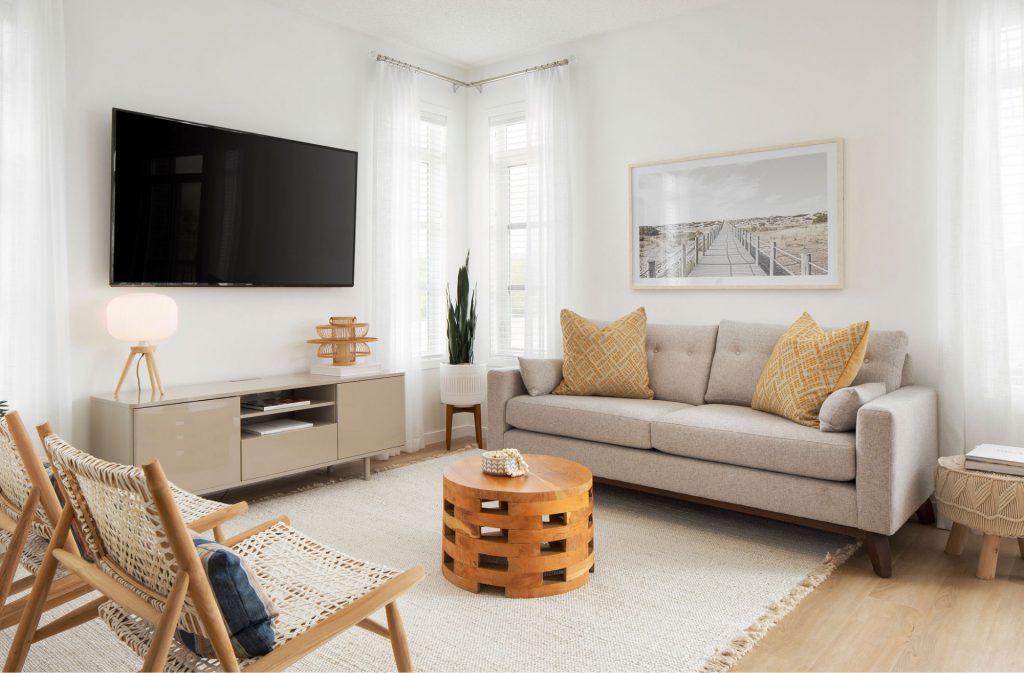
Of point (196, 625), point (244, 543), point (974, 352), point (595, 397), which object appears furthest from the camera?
point (595, 397)

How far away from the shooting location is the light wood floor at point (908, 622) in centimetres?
201

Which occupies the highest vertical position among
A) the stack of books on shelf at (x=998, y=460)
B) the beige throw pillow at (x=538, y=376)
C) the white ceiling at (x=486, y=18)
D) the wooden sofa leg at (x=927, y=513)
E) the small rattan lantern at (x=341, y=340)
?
the white ceiling at (x=486, y=18)

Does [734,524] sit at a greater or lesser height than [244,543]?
lesser

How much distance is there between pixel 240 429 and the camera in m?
3.41

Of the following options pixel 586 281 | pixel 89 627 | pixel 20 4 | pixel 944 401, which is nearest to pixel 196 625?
pixel 89 627

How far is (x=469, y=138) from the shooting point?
5211 mm

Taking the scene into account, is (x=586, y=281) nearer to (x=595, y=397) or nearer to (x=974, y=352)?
(x=595, y=397)

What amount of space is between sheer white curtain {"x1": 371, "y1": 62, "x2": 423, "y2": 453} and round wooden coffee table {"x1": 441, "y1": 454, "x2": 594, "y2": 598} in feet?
6.80

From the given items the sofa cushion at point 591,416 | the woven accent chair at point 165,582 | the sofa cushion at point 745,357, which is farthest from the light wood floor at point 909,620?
the woven accent chair at point 165,582

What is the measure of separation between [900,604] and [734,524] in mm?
887

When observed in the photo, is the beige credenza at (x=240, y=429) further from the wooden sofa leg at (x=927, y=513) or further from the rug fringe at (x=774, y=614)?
the wooden sofa leg at (x=927, y=513)

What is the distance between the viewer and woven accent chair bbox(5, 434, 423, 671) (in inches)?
49.7

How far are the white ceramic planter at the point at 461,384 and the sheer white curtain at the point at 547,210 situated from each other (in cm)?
40

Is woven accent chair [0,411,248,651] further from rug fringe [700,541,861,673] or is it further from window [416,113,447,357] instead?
window [416,113,447,357]
